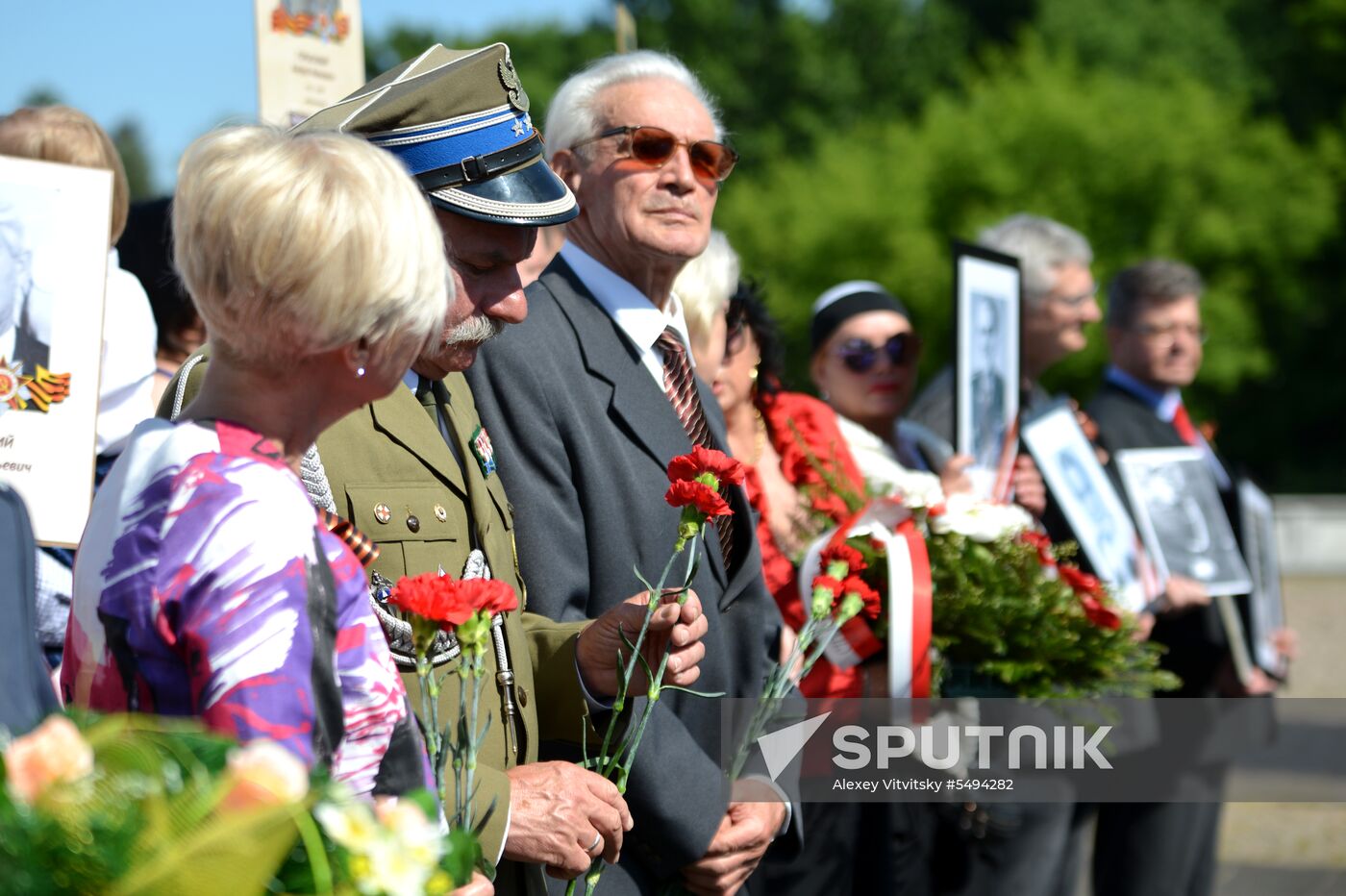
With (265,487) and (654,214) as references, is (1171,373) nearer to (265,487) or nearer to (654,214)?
(654,214)

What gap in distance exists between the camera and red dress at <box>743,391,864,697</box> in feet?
13.3

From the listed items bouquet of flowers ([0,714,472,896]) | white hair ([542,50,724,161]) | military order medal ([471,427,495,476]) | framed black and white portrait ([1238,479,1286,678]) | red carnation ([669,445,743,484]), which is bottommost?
framed black and white portrait ([1238,479,1286,678])

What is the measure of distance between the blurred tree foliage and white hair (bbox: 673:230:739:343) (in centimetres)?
2558

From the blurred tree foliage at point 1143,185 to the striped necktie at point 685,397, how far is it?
26.4 meters

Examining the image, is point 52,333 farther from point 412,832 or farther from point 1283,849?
point 1283,849

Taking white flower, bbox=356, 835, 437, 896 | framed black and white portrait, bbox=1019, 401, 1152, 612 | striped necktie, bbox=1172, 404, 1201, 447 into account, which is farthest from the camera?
striped necktie, bbox=1172, 404, 1201, 447

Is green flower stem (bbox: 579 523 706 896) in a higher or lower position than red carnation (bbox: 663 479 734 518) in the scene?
lower

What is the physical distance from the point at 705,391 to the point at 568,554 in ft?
2.61

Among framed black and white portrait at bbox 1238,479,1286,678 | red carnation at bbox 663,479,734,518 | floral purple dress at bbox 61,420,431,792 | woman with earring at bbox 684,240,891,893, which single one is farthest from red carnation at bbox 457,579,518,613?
framed black and white portrait at bbox 1238,479,1286,678

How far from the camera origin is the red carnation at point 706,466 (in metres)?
2.45

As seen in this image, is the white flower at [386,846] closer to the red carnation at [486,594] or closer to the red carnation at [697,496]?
the red carnation at [486,594]

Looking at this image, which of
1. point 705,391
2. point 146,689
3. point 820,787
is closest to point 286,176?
point 146,689

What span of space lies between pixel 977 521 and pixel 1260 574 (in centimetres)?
221

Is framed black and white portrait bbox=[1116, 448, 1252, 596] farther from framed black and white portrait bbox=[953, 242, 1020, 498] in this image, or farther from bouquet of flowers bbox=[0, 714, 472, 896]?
bouquet of flowers bbox=[0, 714, 472, 896]
